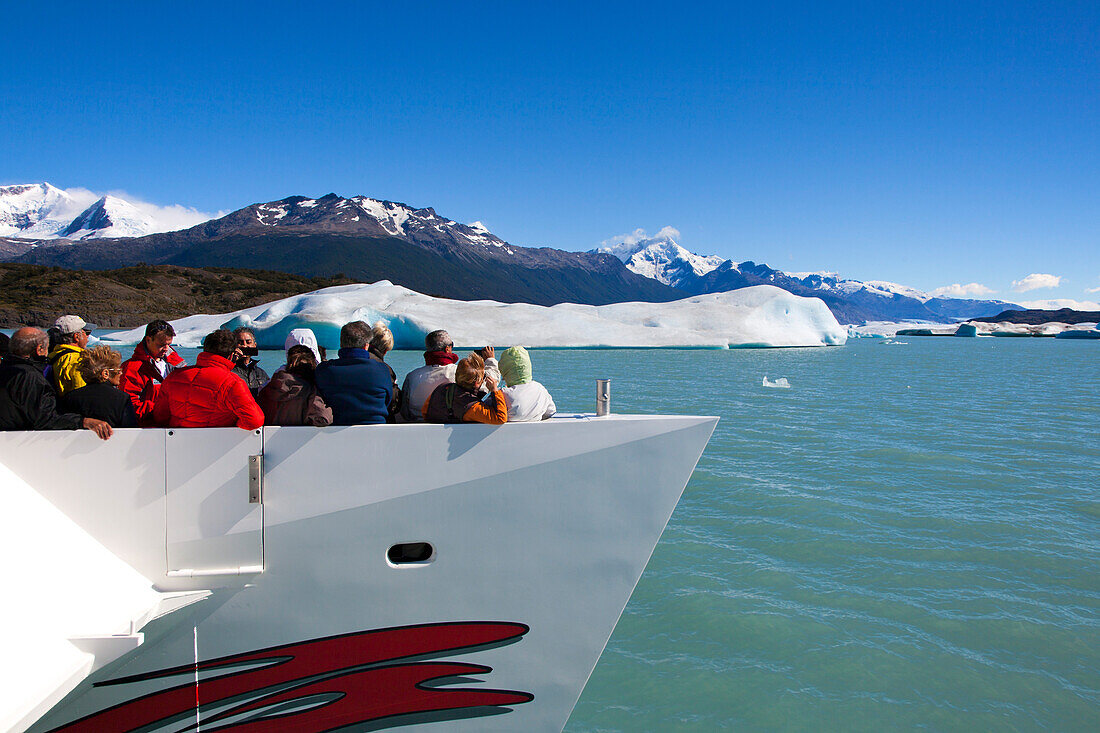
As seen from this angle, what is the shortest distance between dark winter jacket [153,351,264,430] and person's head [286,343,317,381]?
10.2 inches

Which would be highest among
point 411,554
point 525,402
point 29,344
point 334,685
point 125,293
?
point 125,293

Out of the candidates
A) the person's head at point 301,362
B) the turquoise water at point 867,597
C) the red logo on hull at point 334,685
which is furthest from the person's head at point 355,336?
the turquoise water at point 867,597

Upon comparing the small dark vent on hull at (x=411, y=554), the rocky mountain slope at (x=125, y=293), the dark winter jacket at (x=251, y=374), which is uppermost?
the rocky mountain slope at (x=125, y=293)

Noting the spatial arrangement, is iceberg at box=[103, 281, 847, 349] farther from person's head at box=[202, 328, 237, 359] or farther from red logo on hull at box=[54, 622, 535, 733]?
red logo on hull at box=[54, 622, 535, 733]

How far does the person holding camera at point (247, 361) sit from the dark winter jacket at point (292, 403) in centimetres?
42

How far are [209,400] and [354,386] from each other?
0.57 meters

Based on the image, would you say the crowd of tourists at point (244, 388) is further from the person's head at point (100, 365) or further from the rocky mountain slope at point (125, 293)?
the rocky mountain slope at point (125, 293)

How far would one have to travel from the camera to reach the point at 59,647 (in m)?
2.08

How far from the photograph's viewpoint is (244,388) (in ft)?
8.41

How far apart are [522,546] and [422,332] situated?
38.9 metres

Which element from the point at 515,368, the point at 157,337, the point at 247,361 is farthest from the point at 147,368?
the point at 515,368

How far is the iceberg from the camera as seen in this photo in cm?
4069

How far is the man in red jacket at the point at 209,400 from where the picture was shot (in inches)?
100

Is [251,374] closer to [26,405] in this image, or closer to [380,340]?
[380,340]
